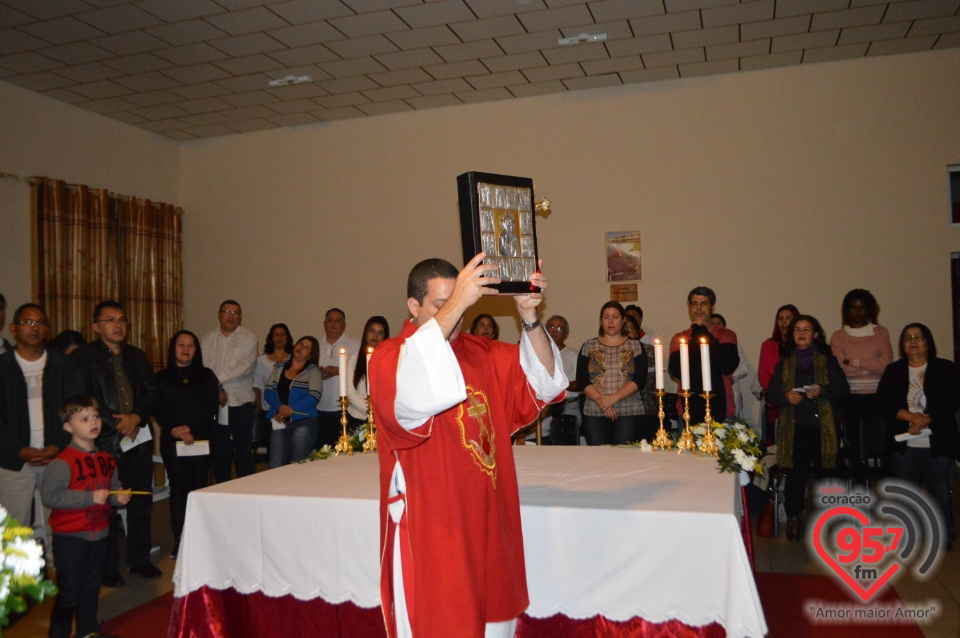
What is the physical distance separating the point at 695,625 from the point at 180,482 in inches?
163

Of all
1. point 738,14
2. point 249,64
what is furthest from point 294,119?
point 738,14

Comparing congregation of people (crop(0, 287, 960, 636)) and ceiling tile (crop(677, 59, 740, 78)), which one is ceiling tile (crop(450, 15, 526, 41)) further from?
congregation of people (crop(0, 287, 960, 636))

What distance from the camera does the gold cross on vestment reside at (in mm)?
2287

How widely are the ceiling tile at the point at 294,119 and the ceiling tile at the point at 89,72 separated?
1904 mm

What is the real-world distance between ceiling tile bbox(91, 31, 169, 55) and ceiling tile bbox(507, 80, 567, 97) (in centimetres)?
350

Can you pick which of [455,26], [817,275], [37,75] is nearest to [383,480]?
[455,26]

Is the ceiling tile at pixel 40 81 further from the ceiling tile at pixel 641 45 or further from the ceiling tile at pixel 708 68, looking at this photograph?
the ceiling tile at pixel 708 68

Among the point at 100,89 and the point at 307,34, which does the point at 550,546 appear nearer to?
the point at 307,34

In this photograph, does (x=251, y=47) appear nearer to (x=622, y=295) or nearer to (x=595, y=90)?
(x=595, y=90)

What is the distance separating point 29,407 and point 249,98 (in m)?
4.74

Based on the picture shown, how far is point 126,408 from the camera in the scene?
16.9 feet

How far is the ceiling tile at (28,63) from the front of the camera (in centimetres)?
697

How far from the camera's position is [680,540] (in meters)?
2.39

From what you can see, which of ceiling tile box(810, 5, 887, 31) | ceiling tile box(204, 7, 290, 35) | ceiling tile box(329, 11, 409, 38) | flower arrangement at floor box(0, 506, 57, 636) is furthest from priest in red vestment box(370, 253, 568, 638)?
ceiling tile box(810, 5, 887, 31)
